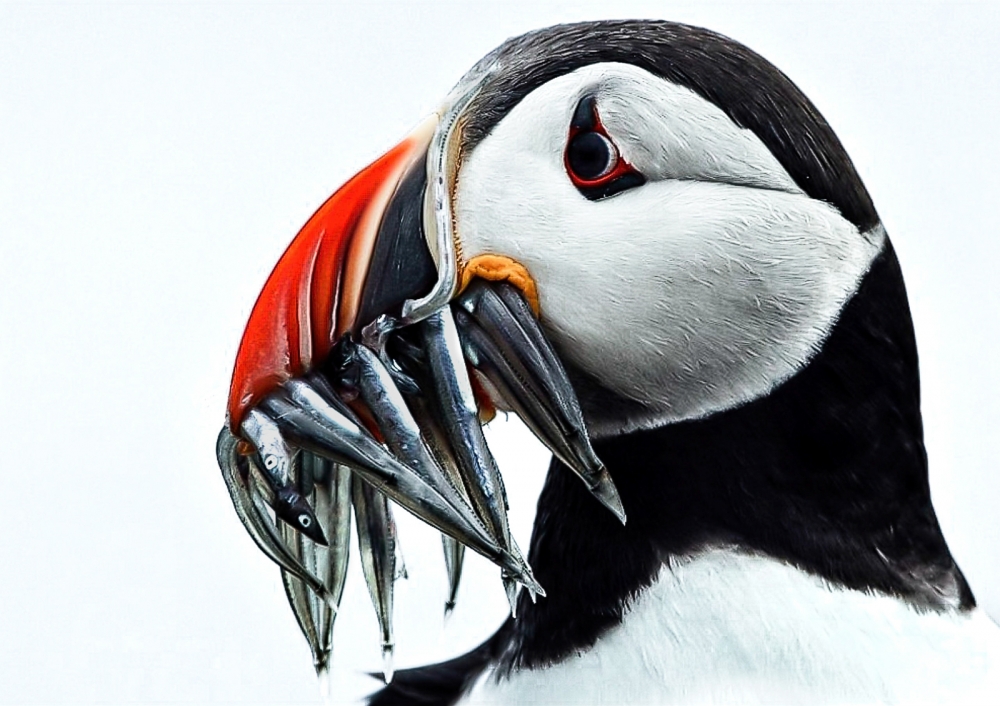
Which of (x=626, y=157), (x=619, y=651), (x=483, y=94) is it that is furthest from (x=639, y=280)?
(x=619, y=651)

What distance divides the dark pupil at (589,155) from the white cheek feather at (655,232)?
12 millimetres

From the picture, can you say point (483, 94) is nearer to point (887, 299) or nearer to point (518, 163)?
point (518, 163)

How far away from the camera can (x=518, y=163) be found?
159 cm

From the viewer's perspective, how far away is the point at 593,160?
5.16ft

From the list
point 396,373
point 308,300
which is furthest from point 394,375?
point 308,300

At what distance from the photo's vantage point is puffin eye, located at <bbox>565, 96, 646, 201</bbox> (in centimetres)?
157

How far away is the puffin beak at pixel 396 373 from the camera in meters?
1.52

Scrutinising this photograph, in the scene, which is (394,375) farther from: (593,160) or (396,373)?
(593,160)

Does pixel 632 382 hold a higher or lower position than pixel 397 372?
lower

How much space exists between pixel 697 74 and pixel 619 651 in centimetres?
57

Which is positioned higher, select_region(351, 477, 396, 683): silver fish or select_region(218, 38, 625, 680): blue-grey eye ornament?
select_region(218, 38, 625, 680): blue-grey eye ornament

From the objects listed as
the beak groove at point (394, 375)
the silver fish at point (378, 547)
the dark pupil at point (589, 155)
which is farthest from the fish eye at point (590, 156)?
the silver fish at point (378, 547)

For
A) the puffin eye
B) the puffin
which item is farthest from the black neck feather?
the puffin eye

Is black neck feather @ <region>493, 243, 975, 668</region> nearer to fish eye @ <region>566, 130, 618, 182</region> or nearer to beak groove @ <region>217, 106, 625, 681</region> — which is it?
beak groove @ <region>217, 106, 625, 681</region>
